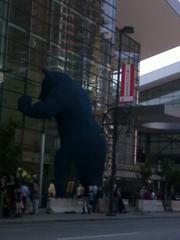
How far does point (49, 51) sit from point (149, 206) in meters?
12.0

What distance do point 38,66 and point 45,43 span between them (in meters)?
1.67

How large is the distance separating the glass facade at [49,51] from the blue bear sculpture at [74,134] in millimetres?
3505

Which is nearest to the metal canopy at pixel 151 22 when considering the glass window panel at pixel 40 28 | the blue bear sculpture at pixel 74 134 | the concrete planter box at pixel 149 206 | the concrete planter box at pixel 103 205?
the glass window panel at pixel 40 28

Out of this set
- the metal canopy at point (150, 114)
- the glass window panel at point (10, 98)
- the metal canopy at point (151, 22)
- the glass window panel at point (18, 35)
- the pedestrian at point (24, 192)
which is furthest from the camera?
the metal canopy at point (150, 114)

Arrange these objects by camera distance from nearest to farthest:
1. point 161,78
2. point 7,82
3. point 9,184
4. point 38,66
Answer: point 9,184 < point 7,82 < point 38,66 < point 161,78

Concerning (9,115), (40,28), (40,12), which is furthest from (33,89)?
(40,12)

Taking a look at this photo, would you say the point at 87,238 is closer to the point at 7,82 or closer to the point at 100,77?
the point at 7,82

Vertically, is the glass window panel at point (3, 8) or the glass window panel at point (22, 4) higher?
the glass window panel at point (22, 4)

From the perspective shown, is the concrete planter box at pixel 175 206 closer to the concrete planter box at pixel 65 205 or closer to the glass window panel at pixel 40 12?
the concrete planter box at pixel 65 205

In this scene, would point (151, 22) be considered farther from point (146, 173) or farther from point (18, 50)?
point (18, 50)

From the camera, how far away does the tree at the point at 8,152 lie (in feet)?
83.7

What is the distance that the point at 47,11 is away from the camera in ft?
134

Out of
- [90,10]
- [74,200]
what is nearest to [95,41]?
[90,10]

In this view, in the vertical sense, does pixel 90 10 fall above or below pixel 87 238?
above
